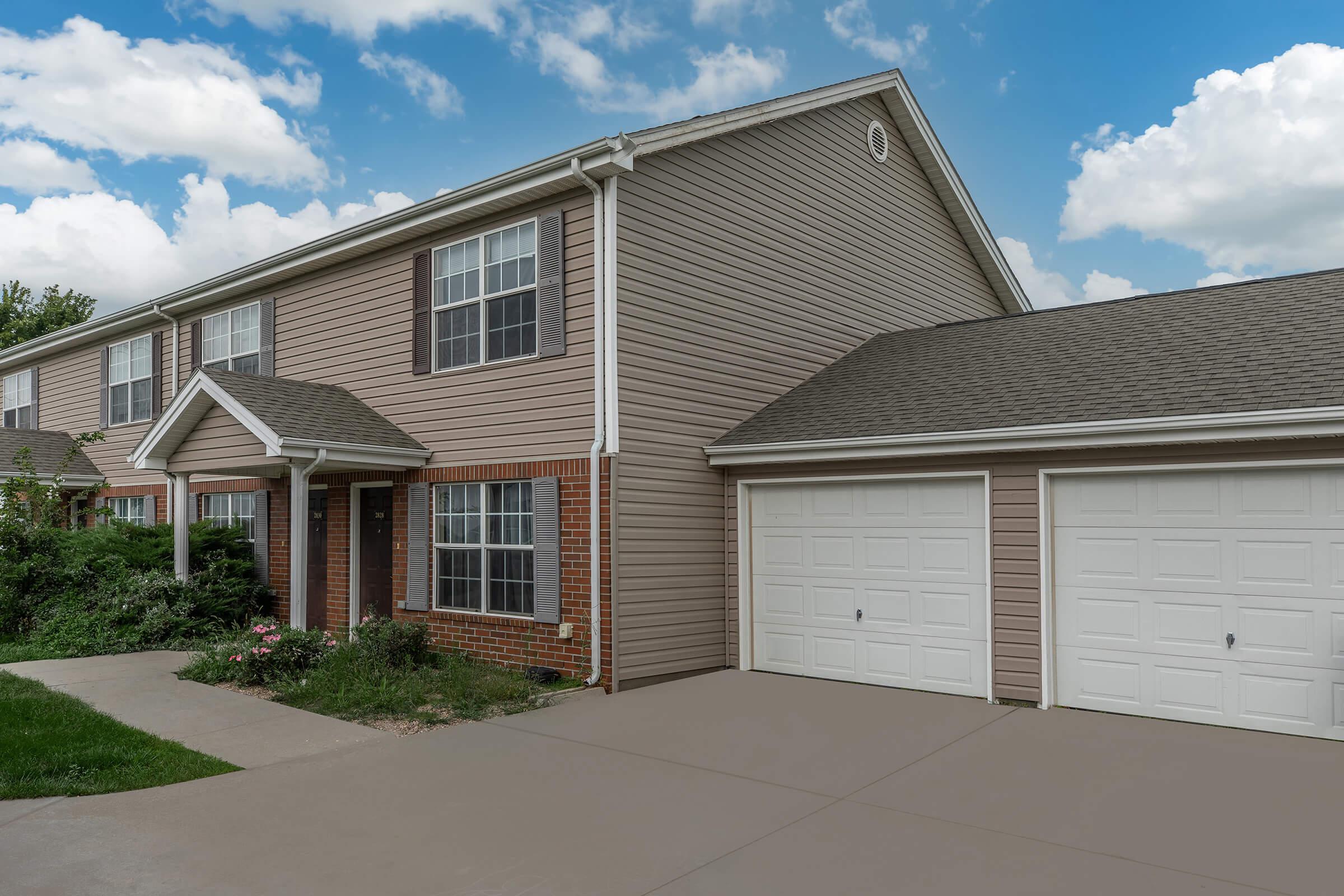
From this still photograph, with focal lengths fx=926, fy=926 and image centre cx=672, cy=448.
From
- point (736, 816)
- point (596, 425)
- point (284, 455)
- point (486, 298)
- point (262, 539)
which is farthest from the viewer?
point (262, 539)

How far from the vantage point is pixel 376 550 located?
40.3 feet

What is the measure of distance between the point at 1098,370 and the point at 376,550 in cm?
899

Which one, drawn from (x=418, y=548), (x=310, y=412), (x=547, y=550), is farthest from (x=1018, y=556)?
(x=310, y=412)

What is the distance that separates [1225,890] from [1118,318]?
7808 mm

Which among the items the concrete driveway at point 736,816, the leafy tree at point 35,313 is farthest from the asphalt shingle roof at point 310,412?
the leafy tree at point 35,313

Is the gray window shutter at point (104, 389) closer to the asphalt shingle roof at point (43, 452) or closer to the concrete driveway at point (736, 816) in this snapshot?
the asphalt shingle roof at point (43, 452)

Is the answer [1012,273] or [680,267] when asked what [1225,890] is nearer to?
[680,267]

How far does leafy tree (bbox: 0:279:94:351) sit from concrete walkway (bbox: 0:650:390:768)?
95.9ft

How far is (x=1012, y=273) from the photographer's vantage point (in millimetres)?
17531

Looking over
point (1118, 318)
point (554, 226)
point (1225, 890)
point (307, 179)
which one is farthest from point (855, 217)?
point (307, 179)

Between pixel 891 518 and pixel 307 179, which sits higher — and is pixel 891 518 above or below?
below

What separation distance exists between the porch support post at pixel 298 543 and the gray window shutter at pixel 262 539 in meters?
3.43

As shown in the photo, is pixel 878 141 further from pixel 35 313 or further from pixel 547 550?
pixel 35 313

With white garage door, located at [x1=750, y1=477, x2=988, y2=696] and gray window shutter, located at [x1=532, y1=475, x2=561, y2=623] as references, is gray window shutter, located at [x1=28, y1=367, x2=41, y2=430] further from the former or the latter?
white garage door, located at [x1=750, y1=477, x2=988, y2=696]
